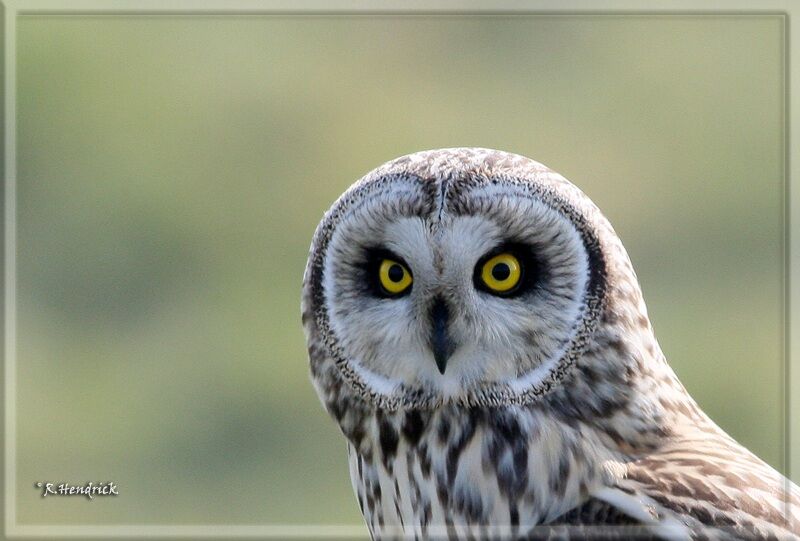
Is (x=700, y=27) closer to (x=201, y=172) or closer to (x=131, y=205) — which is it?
(x=201, y=172)

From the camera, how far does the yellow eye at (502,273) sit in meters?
1.54

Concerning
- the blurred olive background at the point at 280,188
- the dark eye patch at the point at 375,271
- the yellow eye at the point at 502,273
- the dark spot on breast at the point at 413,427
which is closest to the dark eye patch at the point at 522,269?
the yellow eye at the point at 502,273

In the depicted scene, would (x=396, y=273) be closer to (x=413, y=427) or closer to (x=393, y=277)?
(x=393, y=277)

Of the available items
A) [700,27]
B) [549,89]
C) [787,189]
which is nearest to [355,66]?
[549,89]

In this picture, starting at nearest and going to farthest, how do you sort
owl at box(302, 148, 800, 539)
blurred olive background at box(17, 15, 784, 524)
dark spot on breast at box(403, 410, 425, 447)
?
1. owl at box(302, 148, 800, 539)
2. dark spot on breast at box(403, 410, 425, 447)
3. blurred olive background at box(17, 15, 784, 524)

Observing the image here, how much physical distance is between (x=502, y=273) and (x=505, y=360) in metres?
0.12

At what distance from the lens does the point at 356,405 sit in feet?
5.53

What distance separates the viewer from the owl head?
5.00 ft

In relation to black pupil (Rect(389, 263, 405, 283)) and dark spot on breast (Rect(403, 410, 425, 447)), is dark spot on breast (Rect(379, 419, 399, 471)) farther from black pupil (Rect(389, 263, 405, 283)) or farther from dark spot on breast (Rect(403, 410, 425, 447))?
black pupil (Rect(389, 263, 405, 283))

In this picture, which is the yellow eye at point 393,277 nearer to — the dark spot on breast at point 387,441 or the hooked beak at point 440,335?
the hooked beak at point 440,335
